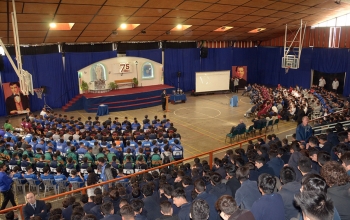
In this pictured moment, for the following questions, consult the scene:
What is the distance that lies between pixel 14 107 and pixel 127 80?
817cm

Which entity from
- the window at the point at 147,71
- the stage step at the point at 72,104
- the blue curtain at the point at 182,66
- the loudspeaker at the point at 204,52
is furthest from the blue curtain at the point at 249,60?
the stage step at the point at 72,104

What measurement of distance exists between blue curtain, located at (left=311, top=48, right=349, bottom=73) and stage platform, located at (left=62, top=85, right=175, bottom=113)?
13.3m

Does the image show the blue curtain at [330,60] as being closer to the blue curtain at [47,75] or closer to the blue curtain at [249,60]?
the blue curtain at [249,60]

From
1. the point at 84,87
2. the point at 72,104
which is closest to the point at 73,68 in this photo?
the point at 84,87

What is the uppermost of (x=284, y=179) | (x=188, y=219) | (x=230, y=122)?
(x=284, y=179)

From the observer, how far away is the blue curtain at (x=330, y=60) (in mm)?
22188

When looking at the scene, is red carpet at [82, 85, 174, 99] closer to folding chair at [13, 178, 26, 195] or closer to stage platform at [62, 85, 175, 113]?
stage platform at [62, 85, 175, 113]

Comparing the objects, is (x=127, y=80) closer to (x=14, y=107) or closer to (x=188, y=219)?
(x=14, y=107)

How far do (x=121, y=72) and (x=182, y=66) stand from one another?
640cm

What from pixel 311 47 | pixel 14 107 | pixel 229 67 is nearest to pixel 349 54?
pixel 311 47

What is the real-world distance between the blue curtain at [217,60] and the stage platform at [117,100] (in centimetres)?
766

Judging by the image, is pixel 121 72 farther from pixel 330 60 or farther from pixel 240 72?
pixel 330 60

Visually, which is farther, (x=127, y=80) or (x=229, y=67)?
(x=229, y=67)

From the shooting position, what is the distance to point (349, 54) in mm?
21688
